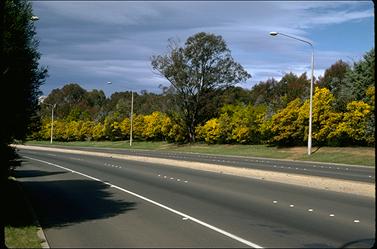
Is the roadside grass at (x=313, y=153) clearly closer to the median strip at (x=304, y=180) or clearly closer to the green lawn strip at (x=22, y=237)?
the median strip at (x=304, y=180)

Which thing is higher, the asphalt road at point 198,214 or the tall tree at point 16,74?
the tall tree at point 16,74

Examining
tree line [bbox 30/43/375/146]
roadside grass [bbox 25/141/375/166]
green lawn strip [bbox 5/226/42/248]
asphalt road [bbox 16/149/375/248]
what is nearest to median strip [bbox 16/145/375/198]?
asphalt road [bbox 16/149/375/248]

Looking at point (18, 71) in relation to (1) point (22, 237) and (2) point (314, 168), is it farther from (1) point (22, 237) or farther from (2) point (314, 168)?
(2) point (314, 168)

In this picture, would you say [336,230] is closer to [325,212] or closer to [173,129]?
[325,212]

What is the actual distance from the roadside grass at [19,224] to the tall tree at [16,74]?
62 cm

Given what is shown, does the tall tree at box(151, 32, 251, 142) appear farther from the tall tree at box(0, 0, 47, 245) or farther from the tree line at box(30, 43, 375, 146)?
the tall tree at box(0, 0, 47, 245)

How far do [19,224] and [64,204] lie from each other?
3.96 meters

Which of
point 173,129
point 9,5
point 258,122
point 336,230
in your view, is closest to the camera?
point 336,230

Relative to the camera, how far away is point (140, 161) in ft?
120

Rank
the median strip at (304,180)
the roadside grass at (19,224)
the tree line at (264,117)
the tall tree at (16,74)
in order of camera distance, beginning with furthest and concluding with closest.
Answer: the tree line at (264,117) < the median strip at (304,180) < the tall tree at (16,74) < the roadside grass at (19,224)

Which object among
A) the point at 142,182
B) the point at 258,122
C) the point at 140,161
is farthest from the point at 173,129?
the point at 142,182

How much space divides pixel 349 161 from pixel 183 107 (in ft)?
126

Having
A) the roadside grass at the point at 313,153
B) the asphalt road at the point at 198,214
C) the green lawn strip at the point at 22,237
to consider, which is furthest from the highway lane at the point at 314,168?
the green lawn strip at the point at 22,237

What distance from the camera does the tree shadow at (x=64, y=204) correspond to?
11.9 metres
